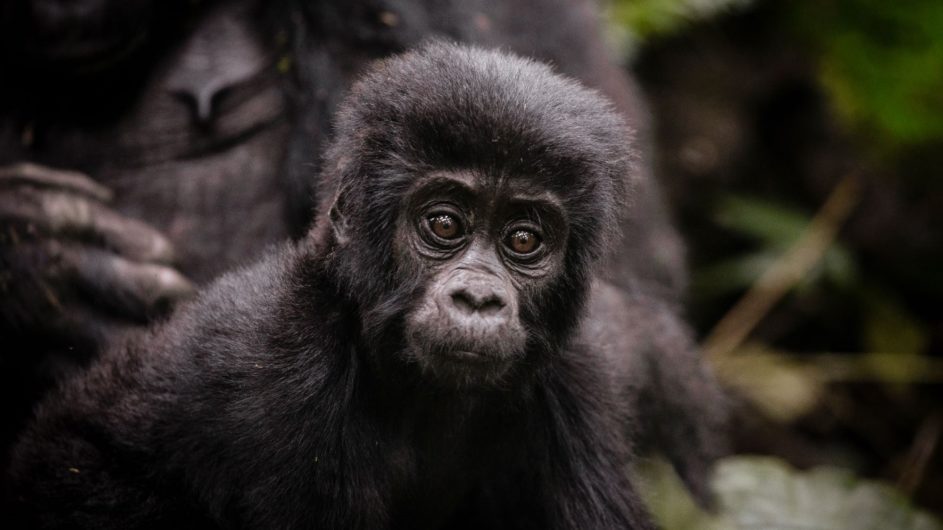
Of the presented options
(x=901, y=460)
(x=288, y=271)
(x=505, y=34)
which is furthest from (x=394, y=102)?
(x=901, y=460)

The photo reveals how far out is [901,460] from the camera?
5406 millimetres

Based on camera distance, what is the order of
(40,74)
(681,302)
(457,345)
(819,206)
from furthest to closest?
1. (819,206)
2. (681,302)
3. (40,74)
4. (457,345)

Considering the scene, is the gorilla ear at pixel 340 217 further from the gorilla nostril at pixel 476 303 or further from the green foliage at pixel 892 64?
the green foliage at pixel 892 64

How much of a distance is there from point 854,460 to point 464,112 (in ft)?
13.1

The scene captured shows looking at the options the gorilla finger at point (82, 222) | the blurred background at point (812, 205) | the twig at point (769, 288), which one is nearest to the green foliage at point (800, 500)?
the blurred background at point (812, 205)

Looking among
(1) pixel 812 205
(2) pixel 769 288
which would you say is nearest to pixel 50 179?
(2) pixel 769 288

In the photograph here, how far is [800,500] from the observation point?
3.72 meters

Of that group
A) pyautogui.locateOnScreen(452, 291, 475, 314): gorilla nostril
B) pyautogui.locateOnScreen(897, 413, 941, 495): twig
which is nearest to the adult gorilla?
pyautogui.locateOnScreen(452, 291, 475, 314): gorilla nostril

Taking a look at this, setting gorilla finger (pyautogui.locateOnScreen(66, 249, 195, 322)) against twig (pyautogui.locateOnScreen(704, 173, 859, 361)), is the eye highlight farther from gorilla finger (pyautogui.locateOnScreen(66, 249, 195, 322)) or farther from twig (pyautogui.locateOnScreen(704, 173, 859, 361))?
twig (pyautogui.locateOnScreen(704, 173, 859, 361))

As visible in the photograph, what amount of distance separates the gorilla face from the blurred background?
3087mm

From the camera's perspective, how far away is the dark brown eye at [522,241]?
8.37 ft

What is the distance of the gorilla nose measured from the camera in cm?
237

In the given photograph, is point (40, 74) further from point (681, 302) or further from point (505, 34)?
point (681, 302)

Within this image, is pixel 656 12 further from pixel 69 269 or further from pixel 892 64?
pixel 69 269
